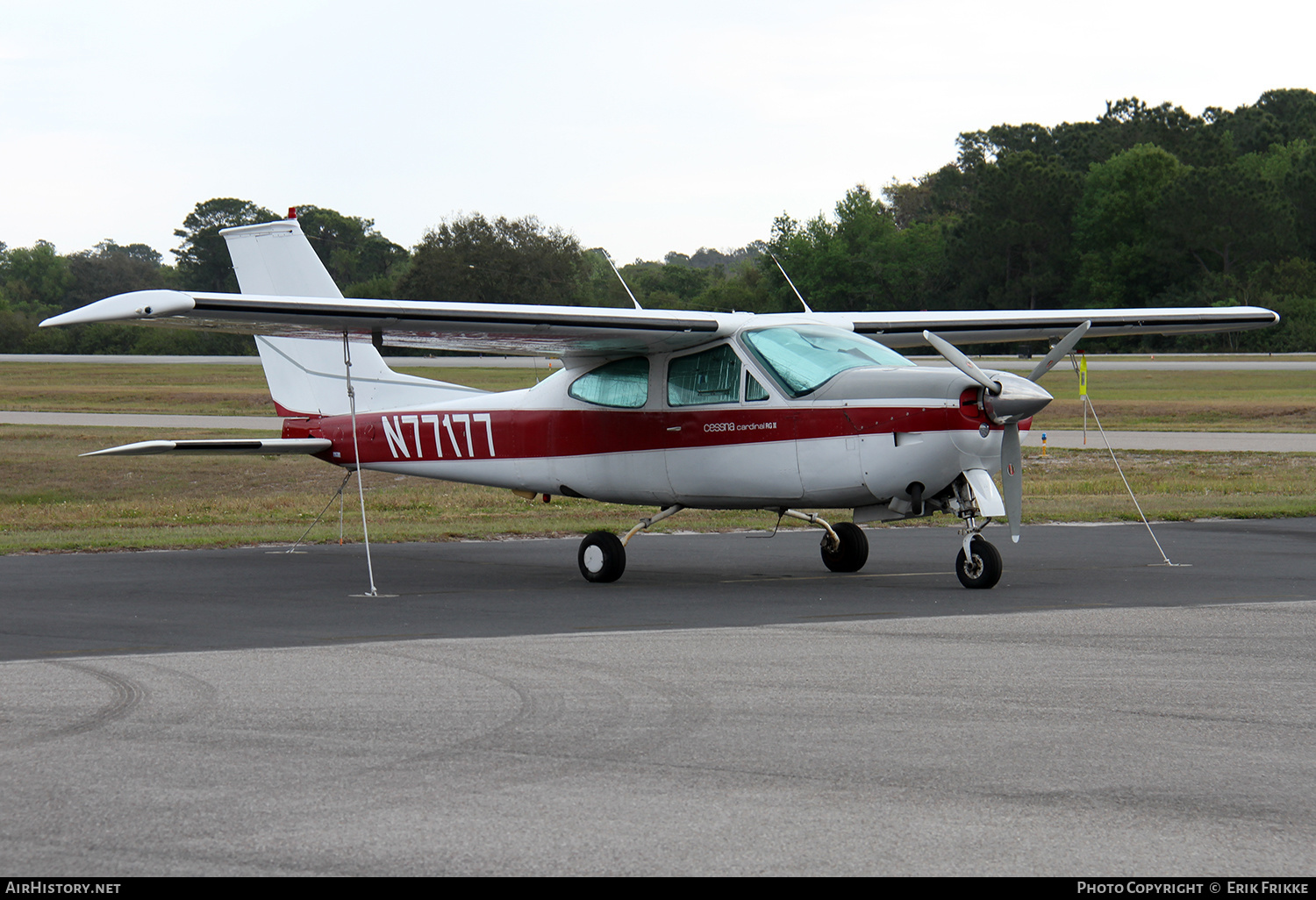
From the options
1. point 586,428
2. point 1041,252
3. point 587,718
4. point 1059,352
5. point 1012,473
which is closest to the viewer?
point 587,718

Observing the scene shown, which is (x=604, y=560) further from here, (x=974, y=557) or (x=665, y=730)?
(x=665, y=730)

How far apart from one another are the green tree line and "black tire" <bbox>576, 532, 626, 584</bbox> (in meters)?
56.8

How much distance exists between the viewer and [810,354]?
12.6 metres

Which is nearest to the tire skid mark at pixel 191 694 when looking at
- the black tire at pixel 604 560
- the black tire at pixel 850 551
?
the black tire at pixel 604 560

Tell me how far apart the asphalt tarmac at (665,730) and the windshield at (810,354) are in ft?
6.48

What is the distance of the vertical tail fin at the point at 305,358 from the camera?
618 inches

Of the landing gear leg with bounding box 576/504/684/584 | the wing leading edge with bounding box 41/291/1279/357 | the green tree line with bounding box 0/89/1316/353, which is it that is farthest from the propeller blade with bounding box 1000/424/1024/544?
the green tree line with bounding box 0/89/1316/353

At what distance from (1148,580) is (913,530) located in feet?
19.0

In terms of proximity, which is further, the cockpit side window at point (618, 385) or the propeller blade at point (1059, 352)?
the cockpit side window at point (618, 385)

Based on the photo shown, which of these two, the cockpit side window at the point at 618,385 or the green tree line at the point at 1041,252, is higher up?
the green tree line at the point at 1041,252

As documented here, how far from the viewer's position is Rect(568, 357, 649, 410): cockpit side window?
13.6 m

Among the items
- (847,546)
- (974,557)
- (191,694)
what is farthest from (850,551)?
(191,694)

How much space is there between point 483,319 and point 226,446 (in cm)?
381

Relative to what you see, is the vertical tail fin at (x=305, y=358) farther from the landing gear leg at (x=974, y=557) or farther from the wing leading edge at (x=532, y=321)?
the landing gear leg at (x=974, y=557)
